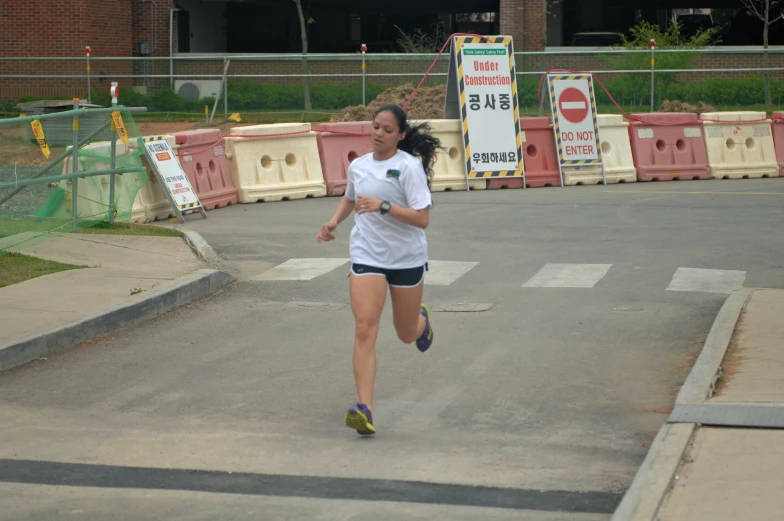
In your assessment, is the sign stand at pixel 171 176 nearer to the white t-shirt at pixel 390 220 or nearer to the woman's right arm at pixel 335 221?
the woman's right arm at pixel 335 221

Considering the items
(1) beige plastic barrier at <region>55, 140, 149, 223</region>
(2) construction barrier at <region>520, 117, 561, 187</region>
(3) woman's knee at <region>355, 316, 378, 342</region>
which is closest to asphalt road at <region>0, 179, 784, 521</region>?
(3) woman's knee at <region>355, 316, 378, 342</region>

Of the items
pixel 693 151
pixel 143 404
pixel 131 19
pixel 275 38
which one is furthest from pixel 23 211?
pixel 275 38

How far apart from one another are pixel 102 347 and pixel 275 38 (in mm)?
45465

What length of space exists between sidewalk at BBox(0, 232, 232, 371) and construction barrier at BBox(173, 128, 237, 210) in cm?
352

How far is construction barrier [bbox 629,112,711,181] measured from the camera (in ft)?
71.4

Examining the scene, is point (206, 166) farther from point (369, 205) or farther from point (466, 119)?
point (369, 205)

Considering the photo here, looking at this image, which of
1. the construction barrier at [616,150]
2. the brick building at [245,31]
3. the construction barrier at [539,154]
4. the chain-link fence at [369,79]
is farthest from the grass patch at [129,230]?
the brick building at [245,31]

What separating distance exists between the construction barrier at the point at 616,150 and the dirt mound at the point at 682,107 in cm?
764

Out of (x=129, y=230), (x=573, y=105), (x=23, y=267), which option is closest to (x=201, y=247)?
(x=129, y=230)

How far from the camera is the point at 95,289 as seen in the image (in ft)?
34.6

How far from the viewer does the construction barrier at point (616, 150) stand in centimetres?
2148

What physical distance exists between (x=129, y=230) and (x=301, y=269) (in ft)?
9.00

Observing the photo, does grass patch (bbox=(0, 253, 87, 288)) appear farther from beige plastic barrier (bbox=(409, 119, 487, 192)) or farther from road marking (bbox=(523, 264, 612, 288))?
beige plastic barrier (bbox=(409, 119, 487, 192))

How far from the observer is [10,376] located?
8125 millimetres
